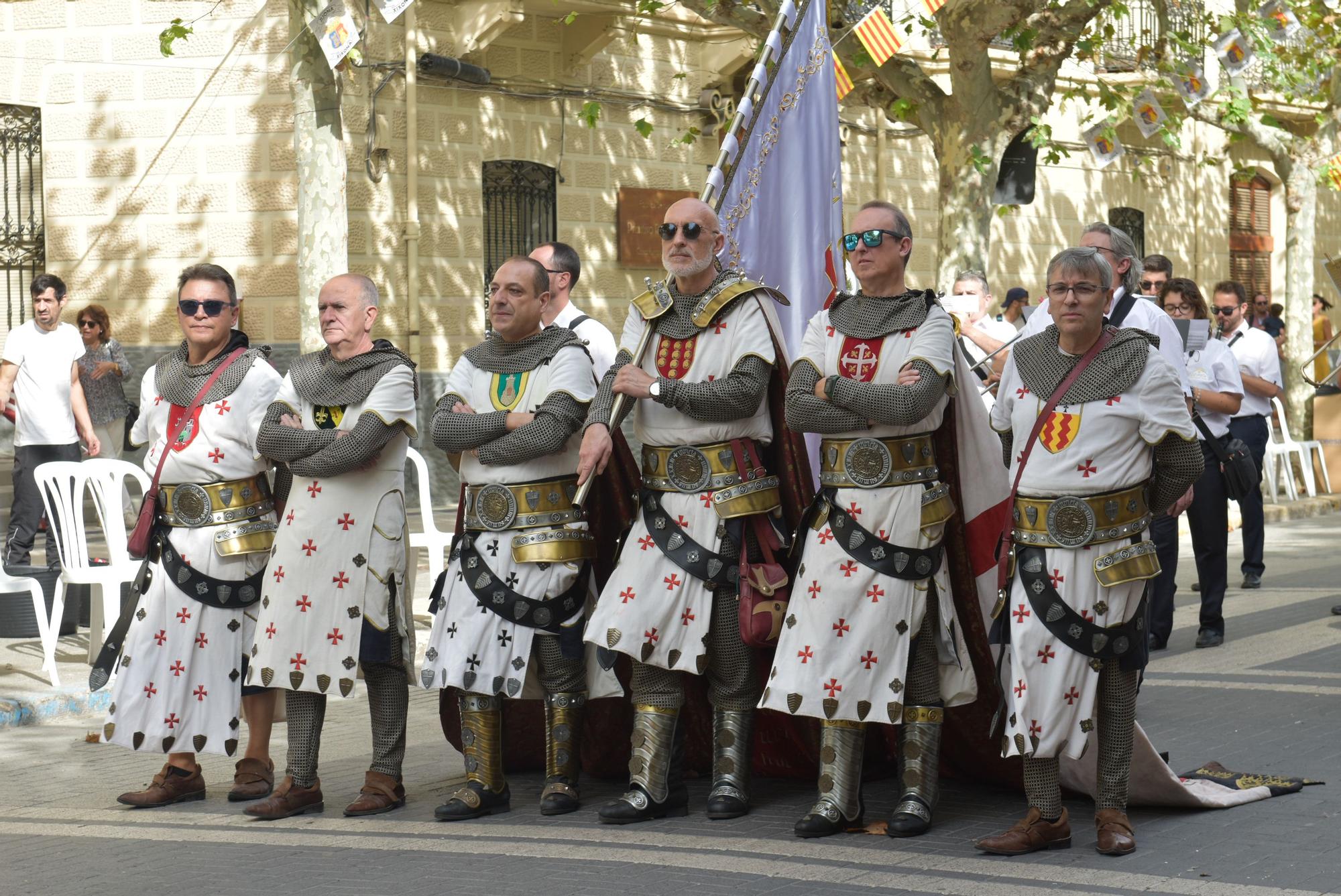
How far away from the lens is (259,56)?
52.7 feet

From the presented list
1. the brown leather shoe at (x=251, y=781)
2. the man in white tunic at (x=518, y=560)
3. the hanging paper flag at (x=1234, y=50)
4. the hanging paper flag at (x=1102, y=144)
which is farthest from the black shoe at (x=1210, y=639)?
the hanging paper flag at (x=1102, y=144)

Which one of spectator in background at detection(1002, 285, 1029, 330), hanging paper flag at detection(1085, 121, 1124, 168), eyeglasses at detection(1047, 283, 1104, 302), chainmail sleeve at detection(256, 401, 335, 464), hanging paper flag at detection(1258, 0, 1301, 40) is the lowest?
chainmail sleeve at detection(256, 401, 335, 464)

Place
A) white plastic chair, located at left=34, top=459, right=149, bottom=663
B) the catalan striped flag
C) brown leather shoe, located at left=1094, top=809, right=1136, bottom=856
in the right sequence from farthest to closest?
the catalan striped flag, white plastic chair, located at left=34, top=459, right=149, bottom=663, brown leather shoe, located at left=1094, top=809, right=1136, bottom=856

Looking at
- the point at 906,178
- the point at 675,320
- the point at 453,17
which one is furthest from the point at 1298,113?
the point at 675,320

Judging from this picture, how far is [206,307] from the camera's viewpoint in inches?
257

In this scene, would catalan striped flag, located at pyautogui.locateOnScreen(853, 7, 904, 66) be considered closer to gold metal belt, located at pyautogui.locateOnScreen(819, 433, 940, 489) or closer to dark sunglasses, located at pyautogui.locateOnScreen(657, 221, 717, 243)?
dark sunglasses, located at pyautogui.locateOnScreen(657, 221, 717, 243)

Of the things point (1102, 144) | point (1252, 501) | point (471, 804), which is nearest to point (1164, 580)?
point (1252, 501)

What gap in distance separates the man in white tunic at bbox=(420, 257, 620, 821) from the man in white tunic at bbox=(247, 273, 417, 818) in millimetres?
204

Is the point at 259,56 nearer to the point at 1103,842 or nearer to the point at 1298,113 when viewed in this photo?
the point at 1103,842

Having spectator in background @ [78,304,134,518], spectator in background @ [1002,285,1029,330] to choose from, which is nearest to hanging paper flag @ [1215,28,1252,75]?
spectator in background @ [1002,285,1029,330]

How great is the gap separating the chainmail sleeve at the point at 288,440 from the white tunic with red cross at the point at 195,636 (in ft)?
0.60

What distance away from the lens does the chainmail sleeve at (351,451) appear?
6227 millimetres

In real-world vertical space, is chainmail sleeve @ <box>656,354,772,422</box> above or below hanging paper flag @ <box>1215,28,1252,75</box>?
Result: below

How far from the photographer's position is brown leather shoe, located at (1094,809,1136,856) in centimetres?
548
